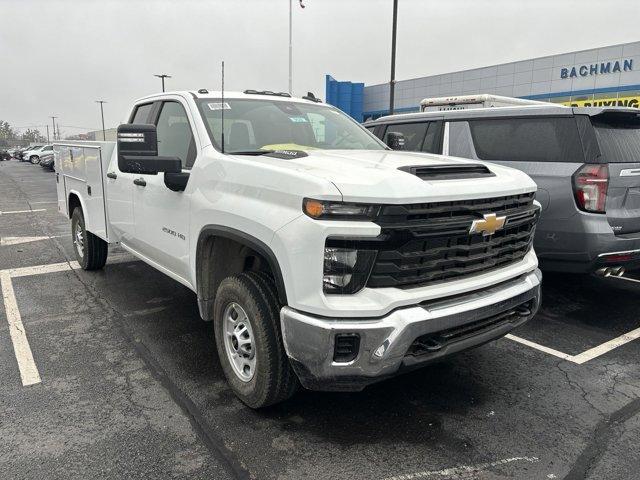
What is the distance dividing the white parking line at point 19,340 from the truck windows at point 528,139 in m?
4.77

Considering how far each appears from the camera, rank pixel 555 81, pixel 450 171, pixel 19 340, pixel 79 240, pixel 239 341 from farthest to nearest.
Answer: pixel 555 81
pixel 79 240
pixel 19 340
pixel 239 341
pixel 450 171

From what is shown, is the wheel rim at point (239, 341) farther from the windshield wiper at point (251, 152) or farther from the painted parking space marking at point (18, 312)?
the painted parking space marking at point (18, 312)

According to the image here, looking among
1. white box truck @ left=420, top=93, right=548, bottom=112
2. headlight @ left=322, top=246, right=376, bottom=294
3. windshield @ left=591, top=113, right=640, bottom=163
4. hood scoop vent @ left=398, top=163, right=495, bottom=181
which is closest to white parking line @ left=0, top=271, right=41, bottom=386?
headlight @ left=322, top=246, right=376, bottom=294

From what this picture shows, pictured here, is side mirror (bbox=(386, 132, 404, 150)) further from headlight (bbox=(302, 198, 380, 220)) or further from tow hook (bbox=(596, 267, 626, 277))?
headlight (bbox=(302, 198, 380, 220))

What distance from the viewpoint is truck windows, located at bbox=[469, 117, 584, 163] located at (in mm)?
4641

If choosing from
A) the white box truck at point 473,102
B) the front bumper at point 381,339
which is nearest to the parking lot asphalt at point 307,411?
the front bumper at point 381,339

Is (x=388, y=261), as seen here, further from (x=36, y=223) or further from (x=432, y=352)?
(x=36, y=223)

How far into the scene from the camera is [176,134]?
416 cm

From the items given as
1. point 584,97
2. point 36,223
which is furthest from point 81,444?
point 584,97

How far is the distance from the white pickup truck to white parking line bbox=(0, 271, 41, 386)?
129cm

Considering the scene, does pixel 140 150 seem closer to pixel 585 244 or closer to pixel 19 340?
pixel 19 340

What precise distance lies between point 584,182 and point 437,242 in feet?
8.04

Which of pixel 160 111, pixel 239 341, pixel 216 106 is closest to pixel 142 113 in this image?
pixel 160 111

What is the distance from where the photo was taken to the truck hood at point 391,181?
8.20 ft
